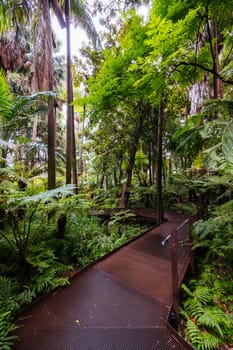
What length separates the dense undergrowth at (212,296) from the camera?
6.01ft

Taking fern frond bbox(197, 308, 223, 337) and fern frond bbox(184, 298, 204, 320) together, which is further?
fern frond bbox(184, 298, 204, 320)

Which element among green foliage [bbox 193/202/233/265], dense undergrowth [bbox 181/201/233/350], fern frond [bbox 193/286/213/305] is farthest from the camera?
green foliage [bbox 193/202/233/265]

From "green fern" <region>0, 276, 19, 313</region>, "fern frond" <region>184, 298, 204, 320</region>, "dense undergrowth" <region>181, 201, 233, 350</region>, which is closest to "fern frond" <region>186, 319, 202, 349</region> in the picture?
"dense undergrowth" <region>181, 201, 233, 350</region>

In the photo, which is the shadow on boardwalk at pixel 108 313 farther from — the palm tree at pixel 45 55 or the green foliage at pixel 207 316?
the palm tree at pixel 45 55

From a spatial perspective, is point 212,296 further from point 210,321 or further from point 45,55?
point 45,55

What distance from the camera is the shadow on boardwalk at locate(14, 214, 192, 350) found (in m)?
1.67

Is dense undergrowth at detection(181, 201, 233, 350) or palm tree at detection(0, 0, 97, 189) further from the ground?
palm tree at detection(0, 0, 97, 189)

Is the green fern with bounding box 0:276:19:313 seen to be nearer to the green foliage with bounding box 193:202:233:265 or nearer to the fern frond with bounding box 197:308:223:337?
the fern frond with bounding box 197:308:223:337

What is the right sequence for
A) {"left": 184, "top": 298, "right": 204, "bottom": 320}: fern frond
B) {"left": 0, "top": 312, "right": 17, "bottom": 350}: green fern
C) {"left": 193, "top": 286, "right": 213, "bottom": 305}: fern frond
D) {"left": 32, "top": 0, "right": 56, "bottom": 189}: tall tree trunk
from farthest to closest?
{"left": 32, "top": 0, "right": 56, "bottom": 189}: tall tree trunk, {"left": 193, "top": 286, "right": 213, "bottom": 305}: fern frond, {"left": 184, "top": 298, "right": 204, "bottom": 320}: fern frond, {"left": 0, "top": 312, "right": 17, "bottom": 350}: green fern

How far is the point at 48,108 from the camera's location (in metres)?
4.11

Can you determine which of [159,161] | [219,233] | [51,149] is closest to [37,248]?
[51,149]

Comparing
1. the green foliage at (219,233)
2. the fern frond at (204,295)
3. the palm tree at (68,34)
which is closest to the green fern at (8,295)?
the fern frond at (204,295)

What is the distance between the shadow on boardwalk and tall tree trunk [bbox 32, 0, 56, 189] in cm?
235

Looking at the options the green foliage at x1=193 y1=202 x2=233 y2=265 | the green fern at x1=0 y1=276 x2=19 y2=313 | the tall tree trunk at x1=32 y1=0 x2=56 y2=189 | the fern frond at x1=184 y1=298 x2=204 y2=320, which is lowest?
the fern frond at x1=184 y1=298 x2=204 y2=320
